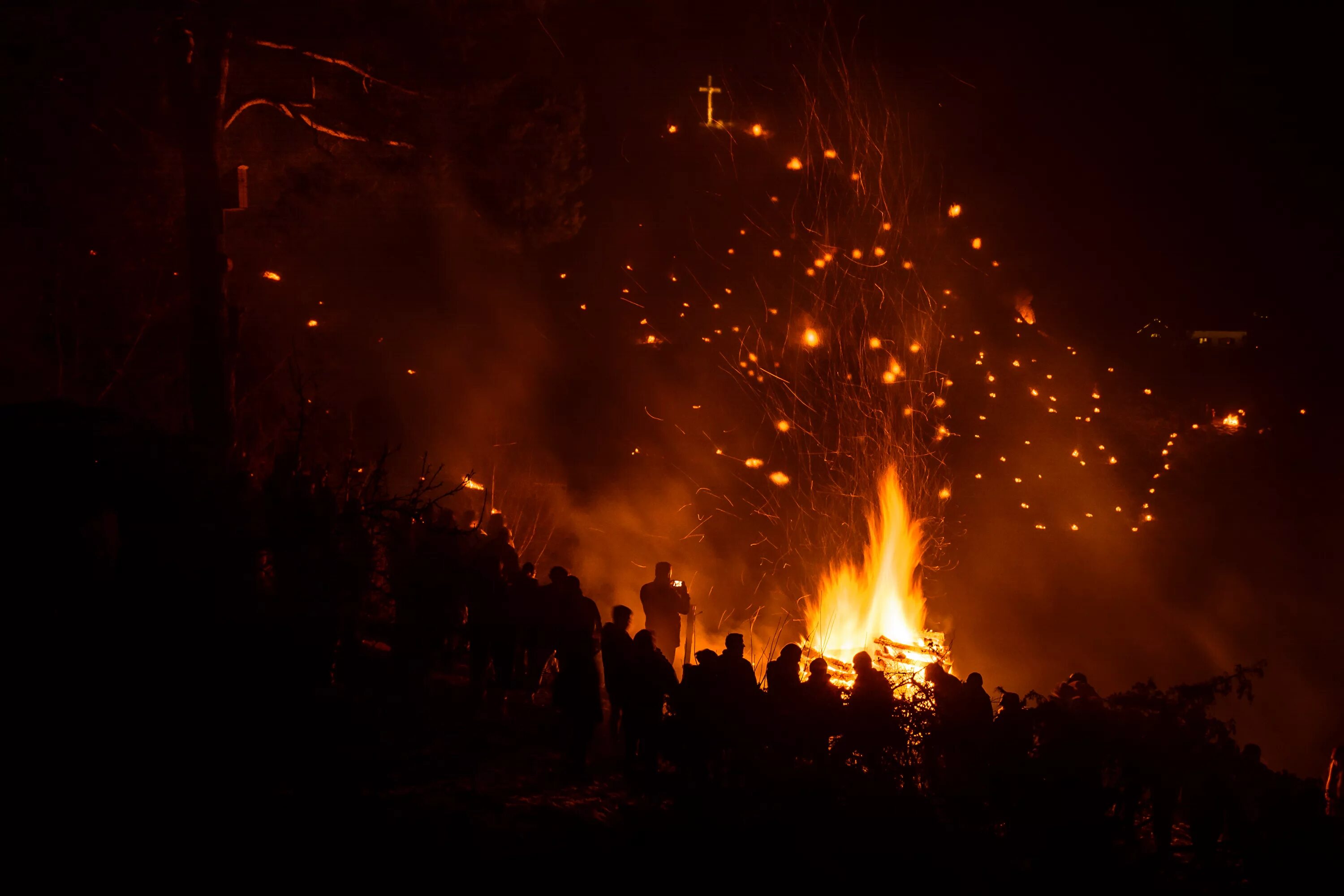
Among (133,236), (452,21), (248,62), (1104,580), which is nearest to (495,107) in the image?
(452,21)

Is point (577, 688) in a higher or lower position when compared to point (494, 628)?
lower

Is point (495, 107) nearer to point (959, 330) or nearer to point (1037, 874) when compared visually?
point (1037, 874)

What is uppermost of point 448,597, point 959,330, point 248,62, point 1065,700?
point 959,330

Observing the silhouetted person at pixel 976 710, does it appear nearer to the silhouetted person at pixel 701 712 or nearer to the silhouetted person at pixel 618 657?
the silhouetted person at pixel 701 712

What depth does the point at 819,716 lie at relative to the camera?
5.96m

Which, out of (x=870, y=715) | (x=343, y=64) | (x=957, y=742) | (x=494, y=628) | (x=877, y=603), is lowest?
(x=957, y=742)

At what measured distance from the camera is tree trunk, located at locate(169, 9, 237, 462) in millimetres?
8609

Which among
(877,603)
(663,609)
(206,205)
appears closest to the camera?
(206,205)

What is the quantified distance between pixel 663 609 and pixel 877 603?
405 cm

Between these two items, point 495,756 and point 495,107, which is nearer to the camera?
A: point 495,756

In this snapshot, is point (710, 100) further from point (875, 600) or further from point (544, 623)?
point (544, 623)

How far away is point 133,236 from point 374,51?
433cm

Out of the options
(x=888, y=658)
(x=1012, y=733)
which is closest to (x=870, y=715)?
(x=1012, y=733)

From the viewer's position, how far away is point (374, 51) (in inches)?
396
